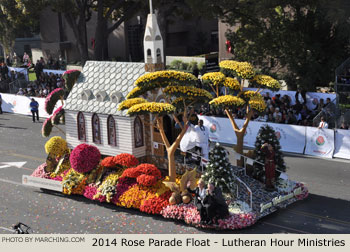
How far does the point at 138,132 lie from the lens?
2236 cm

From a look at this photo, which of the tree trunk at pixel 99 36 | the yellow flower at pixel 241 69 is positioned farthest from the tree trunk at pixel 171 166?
the tree trunk at pixel 99 36

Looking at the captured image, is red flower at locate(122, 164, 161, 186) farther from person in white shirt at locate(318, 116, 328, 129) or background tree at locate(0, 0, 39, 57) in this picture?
background tree at locate(0, 0, 39, 57)

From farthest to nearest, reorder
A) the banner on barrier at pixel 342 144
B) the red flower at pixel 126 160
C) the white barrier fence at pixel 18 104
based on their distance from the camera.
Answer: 1. the white barrier fence at pixel 18 104
2. the banner on barrier at pixel 342 144
3. the red flower at pixel 126 160

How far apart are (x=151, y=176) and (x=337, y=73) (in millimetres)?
16522

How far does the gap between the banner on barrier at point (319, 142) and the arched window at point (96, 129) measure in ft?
35.6

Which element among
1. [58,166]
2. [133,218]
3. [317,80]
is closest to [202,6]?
[317,80]

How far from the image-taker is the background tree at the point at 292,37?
109 feet

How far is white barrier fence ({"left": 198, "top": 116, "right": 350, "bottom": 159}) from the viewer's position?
26.4 meters

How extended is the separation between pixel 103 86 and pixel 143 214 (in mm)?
6219

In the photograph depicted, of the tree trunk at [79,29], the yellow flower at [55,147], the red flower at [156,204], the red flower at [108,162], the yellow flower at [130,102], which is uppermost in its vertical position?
the tree trunk at [79,29]

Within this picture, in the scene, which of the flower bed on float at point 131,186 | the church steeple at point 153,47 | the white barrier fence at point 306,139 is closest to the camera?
the flower bed on float at point 131,186

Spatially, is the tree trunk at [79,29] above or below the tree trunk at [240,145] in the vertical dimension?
above

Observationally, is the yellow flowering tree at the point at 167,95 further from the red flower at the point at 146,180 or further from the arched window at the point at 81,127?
the arched window at the point at 81,127

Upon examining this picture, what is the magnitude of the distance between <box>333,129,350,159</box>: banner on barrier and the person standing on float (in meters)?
6.98
